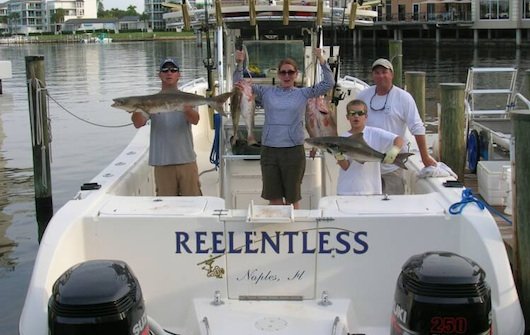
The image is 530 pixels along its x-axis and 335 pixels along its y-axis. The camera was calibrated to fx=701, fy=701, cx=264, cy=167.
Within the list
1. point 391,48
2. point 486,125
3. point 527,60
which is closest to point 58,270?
point 486,125

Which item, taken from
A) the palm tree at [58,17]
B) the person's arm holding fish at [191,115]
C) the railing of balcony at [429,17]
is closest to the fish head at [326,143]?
the person's arm holding fish at [191,115]

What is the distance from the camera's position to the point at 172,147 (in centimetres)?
538

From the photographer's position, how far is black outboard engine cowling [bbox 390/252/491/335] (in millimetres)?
3072

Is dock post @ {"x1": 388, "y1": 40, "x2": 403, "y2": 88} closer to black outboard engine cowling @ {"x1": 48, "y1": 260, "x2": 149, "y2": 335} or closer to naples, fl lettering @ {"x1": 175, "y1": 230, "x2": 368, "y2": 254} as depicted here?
naples, fl lettering @ {"x1": 175, "y1": 230, "x2": 368, "y2": 254}

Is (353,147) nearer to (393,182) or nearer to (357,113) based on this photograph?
(357,113)

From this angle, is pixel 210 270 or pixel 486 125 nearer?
pixel 210 270

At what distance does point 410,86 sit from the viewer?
11023mm

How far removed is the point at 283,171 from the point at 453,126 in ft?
13.6

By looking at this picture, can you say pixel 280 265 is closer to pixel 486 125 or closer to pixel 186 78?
pixel 486 125

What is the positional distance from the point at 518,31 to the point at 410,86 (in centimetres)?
4620

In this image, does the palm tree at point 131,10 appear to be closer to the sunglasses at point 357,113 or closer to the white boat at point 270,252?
the sunglasses at point 357,113

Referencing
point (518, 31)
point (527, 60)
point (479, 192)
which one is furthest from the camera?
point (518, 31)

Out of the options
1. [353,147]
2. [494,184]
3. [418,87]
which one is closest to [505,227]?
[494,184]

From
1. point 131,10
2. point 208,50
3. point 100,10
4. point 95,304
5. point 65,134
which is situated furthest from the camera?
point 100,10
